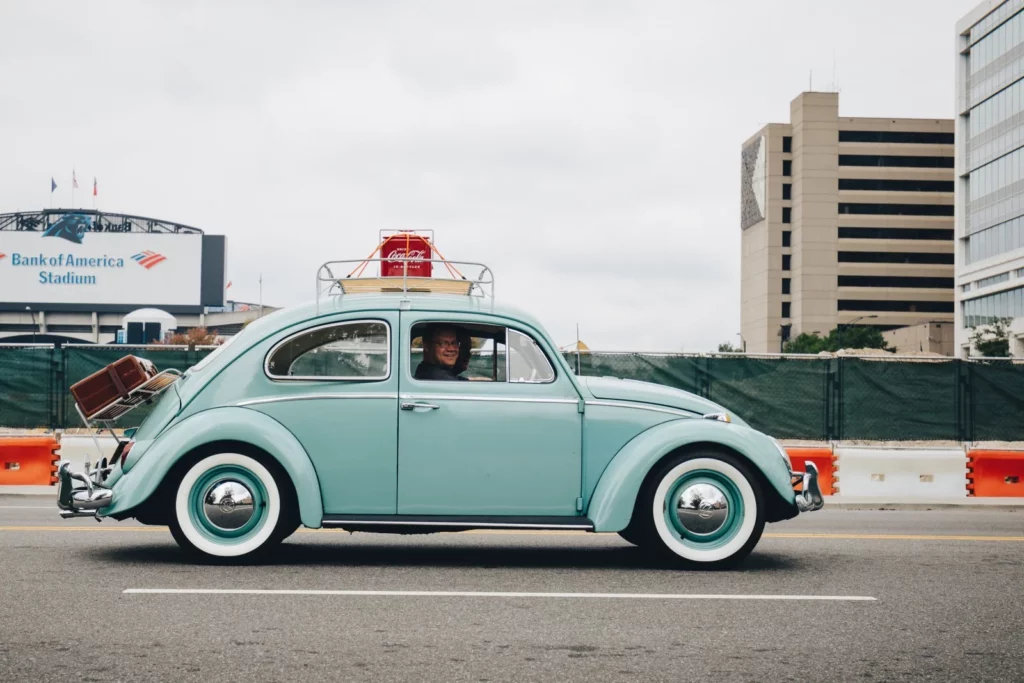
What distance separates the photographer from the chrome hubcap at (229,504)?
7.34 metres

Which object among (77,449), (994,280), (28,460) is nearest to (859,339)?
(994,280)

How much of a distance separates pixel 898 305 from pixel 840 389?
120046 mm

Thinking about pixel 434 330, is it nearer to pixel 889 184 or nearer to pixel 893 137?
pixel 889 184

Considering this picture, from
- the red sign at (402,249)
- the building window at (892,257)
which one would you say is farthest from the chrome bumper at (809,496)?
the building window at (892,257)

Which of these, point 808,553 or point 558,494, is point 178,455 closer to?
point 558,494

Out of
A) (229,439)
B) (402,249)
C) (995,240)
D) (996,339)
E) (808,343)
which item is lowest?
(229,439)

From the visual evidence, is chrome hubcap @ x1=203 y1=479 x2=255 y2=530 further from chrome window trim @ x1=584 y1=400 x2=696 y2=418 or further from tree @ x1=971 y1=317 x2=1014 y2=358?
tree @ x1=971 y1=317 x2=1014 y2=358

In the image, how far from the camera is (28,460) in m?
14.1

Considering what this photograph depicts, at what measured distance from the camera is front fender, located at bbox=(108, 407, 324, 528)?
7266mm

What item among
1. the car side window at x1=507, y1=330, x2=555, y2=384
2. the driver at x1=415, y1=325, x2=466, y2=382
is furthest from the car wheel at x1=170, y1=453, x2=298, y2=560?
the car side window at x1=507, y1=330, x2=555, y2=384

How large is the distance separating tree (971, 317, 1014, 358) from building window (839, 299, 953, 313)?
161 feet

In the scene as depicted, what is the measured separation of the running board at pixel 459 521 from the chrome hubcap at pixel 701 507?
615 millimetres

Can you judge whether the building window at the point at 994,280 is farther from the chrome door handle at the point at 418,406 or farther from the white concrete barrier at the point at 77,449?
the chrome door handle at the point at 418,406

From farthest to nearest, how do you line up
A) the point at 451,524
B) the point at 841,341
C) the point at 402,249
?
the point at 841,341 < the point at 402,249 < the point at 451,524
